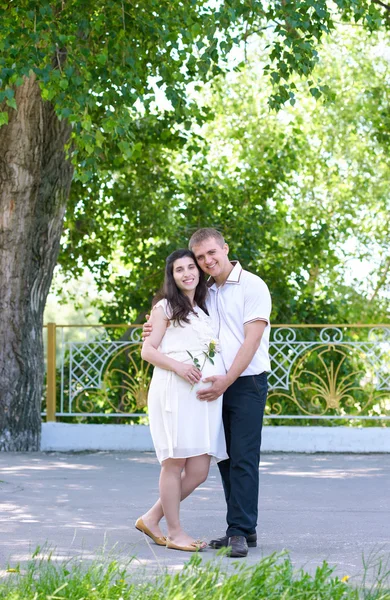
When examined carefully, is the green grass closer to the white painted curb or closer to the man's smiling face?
the man's smiling face

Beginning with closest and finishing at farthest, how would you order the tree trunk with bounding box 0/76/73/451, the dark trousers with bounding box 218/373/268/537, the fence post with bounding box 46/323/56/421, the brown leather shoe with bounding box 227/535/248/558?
1. the brown leather shoe with bounding box 227/535/248/558
2. the dark trousers with bounding box 218/373/268/537
3. the tree trunk with bounding box 0/76/73/451
4. the fence post with bounding box 46/323/56/421

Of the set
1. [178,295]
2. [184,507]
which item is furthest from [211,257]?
[184,507]

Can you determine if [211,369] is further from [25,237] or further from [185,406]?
[25,237]

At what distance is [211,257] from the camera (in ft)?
17.1

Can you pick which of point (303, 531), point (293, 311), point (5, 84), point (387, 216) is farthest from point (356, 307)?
point (303, 531)

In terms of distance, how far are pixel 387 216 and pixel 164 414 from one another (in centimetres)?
2158

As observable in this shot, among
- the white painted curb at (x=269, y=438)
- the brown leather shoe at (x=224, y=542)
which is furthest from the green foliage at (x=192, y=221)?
the brown leather shoe at (x=224, y=542)

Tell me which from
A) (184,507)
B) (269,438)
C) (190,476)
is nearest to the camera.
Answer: (190,476)

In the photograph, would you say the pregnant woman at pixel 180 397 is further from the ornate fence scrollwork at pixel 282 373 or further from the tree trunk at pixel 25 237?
the ornate fence scrollwork at pixel 282 373

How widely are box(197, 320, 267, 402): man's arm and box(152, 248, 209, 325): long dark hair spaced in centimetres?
33

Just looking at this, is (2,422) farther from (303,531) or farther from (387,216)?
(387,216)

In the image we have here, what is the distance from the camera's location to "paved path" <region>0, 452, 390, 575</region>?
501 centimetres

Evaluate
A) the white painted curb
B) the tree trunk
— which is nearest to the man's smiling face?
the tree trunk

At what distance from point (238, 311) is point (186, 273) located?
1.20 feet
